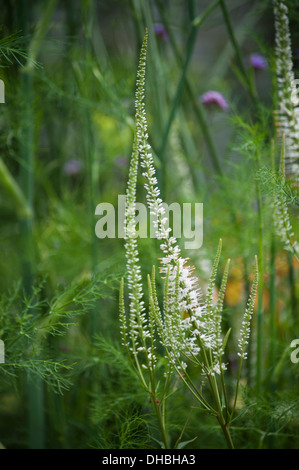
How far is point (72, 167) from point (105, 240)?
16 cm

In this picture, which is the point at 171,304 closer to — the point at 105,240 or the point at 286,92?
the point at 286,92

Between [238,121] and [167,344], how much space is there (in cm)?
24

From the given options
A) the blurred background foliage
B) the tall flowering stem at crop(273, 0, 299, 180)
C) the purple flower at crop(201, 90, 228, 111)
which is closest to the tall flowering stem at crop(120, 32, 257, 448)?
the blurred background foliage

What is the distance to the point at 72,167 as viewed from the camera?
0.82 metres

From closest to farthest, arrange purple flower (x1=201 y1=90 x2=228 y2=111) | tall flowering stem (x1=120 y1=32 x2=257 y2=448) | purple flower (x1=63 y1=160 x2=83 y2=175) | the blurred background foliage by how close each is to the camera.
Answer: tall flowering stem (x1=120 y1=32 x2=257 y2=448)
the blurred background foliage
purple flower (x1=201 y1=90 x2=228 y2=111)
purple flower (x1=63 y1=160 x2=83 y2=175)

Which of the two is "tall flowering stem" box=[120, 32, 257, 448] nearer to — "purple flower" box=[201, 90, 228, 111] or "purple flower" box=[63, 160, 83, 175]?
"purple flower" box=[201, 90, 228, 111]

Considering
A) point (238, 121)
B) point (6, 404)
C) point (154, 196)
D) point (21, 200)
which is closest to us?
point (154, 196)

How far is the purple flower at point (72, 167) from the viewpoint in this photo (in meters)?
0.81

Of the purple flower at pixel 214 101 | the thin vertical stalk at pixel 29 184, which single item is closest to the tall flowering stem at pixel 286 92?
the purple flower at pixel 214 101

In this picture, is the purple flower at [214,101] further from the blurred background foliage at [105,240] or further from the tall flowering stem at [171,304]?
the tall flowering stem at [171,304]

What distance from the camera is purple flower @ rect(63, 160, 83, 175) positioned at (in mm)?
813
